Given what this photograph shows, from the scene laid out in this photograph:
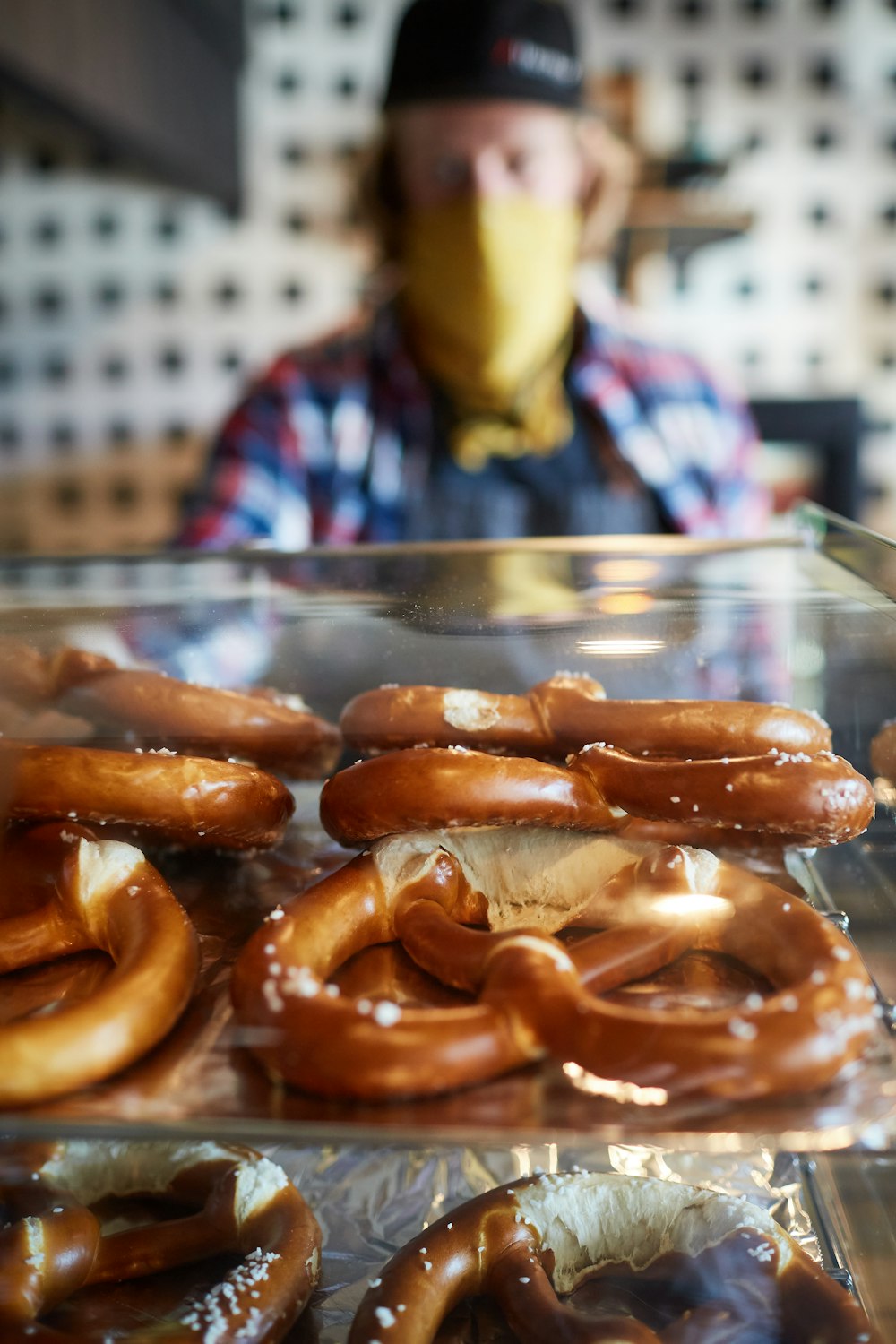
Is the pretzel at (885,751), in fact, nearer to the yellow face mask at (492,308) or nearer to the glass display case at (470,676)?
the glass display case at (470,676)

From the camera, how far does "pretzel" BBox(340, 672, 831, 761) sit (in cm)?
98

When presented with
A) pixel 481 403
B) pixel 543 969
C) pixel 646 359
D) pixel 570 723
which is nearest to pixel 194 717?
pixel 570 723

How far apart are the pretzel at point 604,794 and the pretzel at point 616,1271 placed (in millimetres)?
392

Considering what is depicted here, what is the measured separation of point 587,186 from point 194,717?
230cm

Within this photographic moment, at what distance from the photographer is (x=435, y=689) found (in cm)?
106

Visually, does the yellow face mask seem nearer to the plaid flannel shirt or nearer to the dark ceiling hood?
the plaid flannel shirt

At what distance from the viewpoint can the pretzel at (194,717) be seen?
3.50 feet

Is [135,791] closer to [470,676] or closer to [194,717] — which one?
[194,717]

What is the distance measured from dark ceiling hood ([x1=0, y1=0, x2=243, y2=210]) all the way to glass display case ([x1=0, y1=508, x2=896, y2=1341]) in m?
1.17

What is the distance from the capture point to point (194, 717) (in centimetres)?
107

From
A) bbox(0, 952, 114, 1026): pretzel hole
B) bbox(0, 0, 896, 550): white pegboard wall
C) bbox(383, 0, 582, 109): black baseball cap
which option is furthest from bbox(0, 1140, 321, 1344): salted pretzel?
bbox(0, 0, 896, 550): white pegboard wall

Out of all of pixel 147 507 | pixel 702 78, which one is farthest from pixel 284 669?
pixel 702 78

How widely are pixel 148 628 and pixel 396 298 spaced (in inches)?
73.6

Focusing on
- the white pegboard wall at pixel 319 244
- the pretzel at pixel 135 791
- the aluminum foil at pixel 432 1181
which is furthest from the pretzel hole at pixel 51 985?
the white pegboard wall at pixel 319 244
